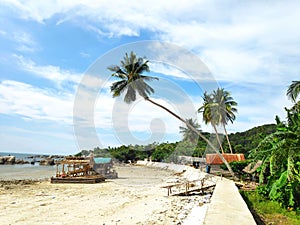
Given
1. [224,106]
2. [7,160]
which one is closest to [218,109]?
[224,106]

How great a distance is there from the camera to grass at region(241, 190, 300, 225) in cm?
916

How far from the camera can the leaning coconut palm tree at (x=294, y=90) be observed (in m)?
16.3

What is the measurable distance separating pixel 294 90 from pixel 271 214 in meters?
9.05

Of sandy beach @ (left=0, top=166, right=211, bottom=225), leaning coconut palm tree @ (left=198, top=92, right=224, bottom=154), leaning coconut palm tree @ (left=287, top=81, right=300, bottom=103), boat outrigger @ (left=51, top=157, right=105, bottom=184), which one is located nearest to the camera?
sandy beach @ (left=0, top=166, right=211, bottom=225)

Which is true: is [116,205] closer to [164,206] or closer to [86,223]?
[164,206]

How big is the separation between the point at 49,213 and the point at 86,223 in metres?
2.47

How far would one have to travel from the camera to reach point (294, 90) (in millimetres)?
16609

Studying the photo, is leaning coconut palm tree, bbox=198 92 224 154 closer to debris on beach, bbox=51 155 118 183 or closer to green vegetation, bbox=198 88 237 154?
green vegetation, bbox=198 88 237 154

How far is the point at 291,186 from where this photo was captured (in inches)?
399

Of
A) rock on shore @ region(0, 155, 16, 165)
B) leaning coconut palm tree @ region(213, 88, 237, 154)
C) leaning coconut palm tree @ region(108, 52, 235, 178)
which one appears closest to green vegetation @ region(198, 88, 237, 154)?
leaning coconut palm tree @ region(213, 88, 237, 154)

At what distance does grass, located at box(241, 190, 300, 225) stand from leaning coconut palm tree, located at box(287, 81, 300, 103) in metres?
7.05

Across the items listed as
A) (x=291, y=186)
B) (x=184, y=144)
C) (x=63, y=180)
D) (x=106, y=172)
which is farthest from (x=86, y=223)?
(x=184, y=144)

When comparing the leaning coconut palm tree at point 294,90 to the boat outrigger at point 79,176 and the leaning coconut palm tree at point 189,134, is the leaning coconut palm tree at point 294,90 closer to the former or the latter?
the boat outrigger at point 79,176

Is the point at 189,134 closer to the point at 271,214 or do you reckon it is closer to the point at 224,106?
the point at 224,106
